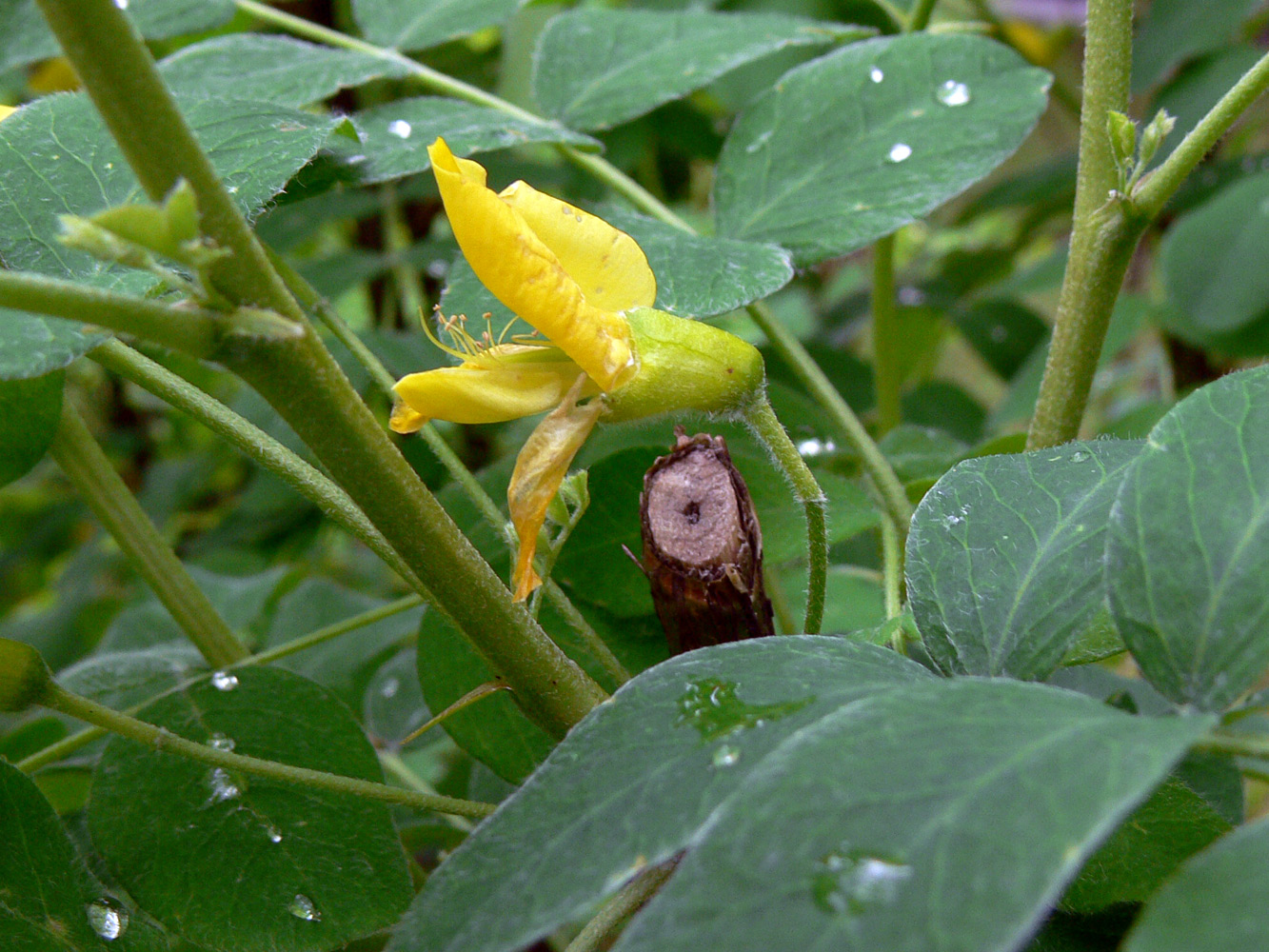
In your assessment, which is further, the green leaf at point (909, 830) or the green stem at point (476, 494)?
Result: the green stem at point (476, 494)

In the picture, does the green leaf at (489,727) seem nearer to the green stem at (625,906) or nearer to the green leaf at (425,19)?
the green stem at (625,906)

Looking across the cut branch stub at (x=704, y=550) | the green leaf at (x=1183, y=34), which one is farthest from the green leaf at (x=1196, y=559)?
the green leaf at (x=1183, y=34)

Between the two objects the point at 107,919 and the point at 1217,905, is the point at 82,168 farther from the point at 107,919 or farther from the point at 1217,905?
the point at 1217,905

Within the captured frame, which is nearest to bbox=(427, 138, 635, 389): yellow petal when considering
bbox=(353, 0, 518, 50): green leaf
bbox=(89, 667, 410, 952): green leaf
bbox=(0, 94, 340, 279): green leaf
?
bbox=(0, 94, 340, 279): green leaf

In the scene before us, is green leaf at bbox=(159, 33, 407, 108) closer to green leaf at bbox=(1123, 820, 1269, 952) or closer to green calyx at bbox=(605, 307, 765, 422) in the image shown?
green calyx at bbox=(605, 307, 765, 422)

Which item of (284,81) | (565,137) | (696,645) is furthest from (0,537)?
(696,645)

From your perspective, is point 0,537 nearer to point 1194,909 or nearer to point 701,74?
point 701,74
